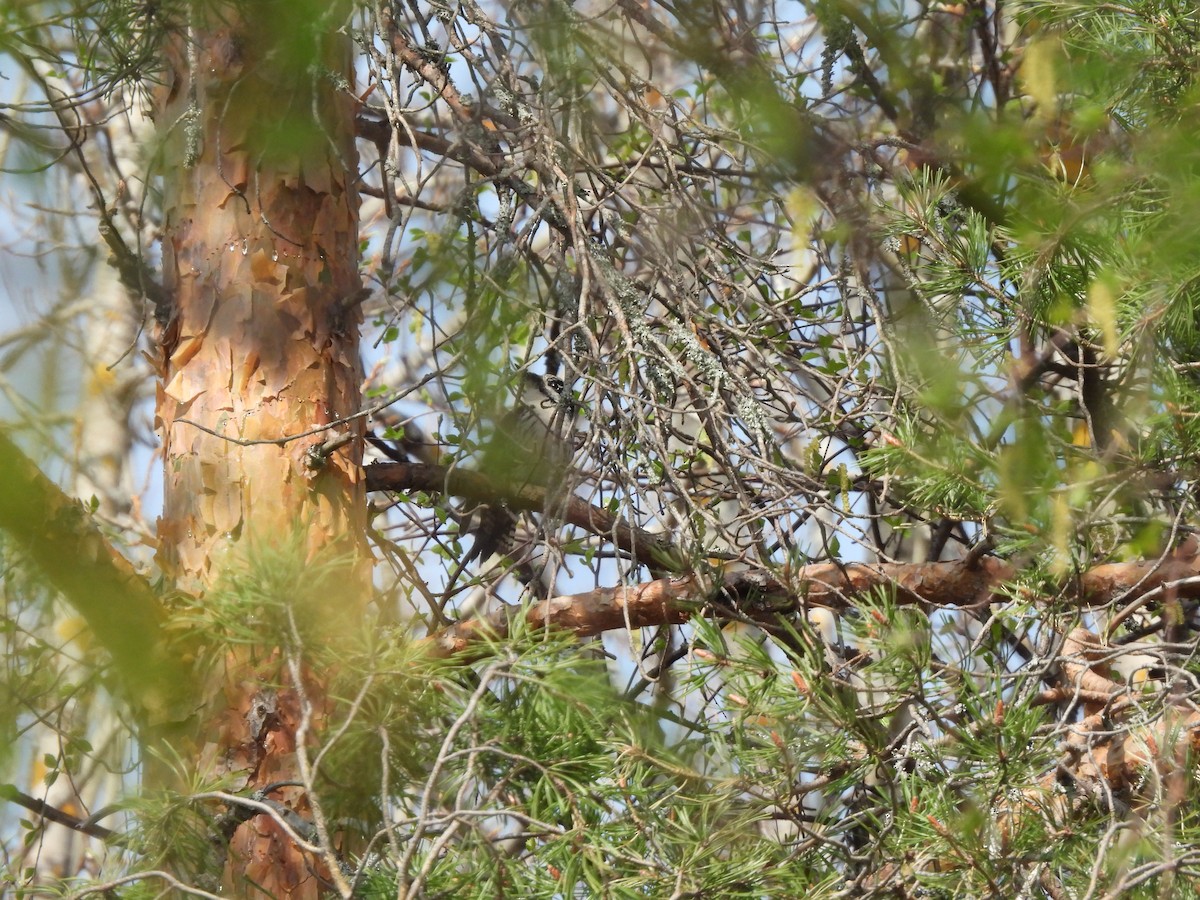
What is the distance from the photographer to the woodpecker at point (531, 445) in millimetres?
2125

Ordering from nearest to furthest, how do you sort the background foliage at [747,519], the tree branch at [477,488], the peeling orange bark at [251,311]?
the background foliage at [747,519]
the peeling orange bark at [251,311]
the tree branch at [477,488]

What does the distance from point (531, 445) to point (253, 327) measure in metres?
0.60

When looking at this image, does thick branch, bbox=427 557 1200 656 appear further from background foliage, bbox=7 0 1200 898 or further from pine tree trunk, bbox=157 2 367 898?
pine tree trunk, bbox=157 2 367 898

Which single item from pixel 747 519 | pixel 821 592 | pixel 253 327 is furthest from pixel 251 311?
pixel 821 592

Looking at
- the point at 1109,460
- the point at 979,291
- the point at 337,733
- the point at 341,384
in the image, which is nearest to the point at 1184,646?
the point at 1109,460

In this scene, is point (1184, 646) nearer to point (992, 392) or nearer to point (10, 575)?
point (992, 392)

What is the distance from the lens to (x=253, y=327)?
2.21 meters

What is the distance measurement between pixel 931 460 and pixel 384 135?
1.42 metres

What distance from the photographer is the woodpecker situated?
212cm

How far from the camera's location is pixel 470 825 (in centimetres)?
150

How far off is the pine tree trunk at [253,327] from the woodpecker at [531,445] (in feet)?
0.94

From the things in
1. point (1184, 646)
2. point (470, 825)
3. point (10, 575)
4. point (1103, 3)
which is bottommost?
point (470, 825)

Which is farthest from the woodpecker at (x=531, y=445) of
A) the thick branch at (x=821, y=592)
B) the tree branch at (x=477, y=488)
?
the thick branch at (x=821, y=592)

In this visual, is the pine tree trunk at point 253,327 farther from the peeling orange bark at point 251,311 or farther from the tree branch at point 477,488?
the tree branch at point 477,488
